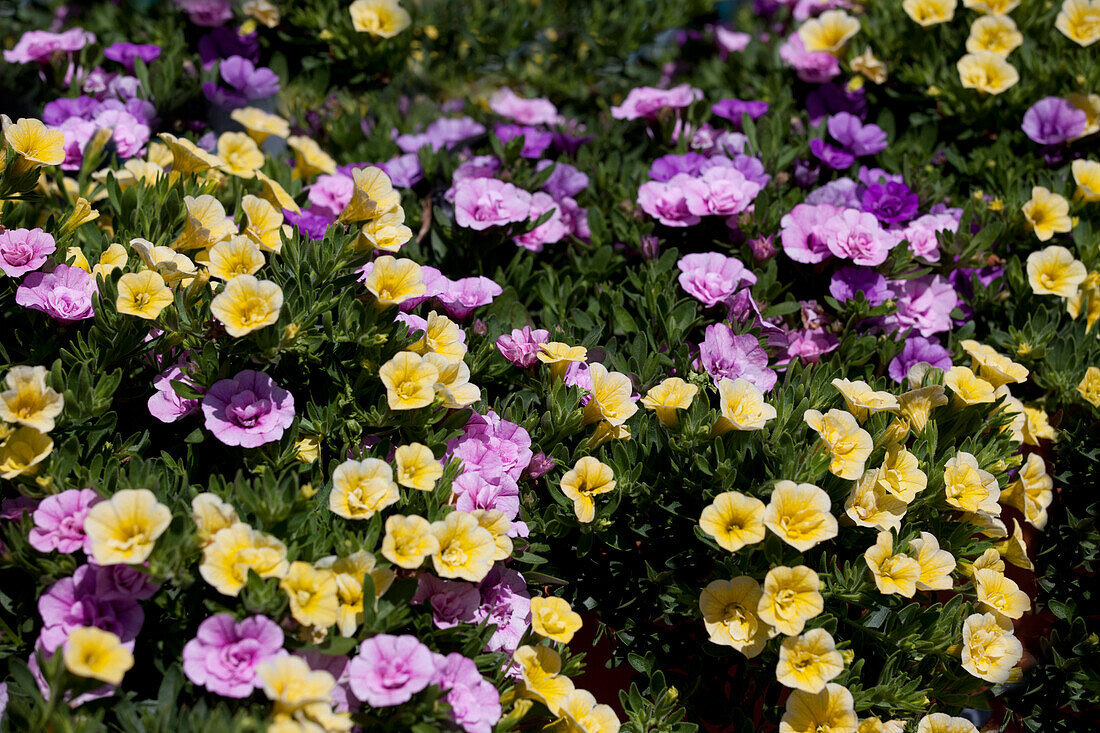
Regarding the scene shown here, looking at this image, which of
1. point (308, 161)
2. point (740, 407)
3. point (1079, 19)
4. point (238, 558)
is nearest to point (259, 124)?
point (308, 161)

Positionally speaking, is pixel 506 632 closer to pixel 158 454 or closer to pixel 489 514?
pixel 489 514

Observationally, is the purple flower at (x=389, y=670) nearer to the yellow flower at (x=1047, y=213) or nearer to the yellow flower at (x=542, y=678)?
the yellow flower at (x=542, y=678)

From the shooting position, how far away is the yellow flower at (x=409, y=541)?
1661 millimetres

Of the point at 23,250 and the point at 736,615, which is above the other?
the point at 23,250

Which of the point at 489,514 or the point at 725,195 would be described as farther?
the point at 725,195

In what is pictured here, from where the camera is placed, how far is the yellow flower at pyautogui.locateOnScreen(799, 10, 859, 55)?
3.17 metres

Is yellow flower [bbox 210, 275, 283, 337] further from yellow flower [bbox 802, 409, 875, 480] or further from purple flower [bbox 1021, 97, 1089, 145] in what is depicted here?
purple flower [bbox 1021, 97, 1089, 145]

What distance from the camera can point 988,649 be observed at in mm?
1929

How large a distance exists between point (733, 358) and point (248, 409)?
1.11 meters

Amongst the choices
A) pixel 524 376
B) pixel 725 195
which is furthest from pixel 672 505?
pixel 725 195

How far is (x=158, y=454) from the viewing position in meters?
1.97

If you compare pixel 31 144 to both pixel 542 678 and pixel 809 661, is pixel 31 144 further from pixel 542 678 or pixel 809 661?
pixel 809 661

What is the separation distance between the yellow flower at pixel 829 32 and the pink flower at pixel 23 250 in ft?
8.14

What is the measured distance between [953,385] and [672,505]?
2.42 feet
